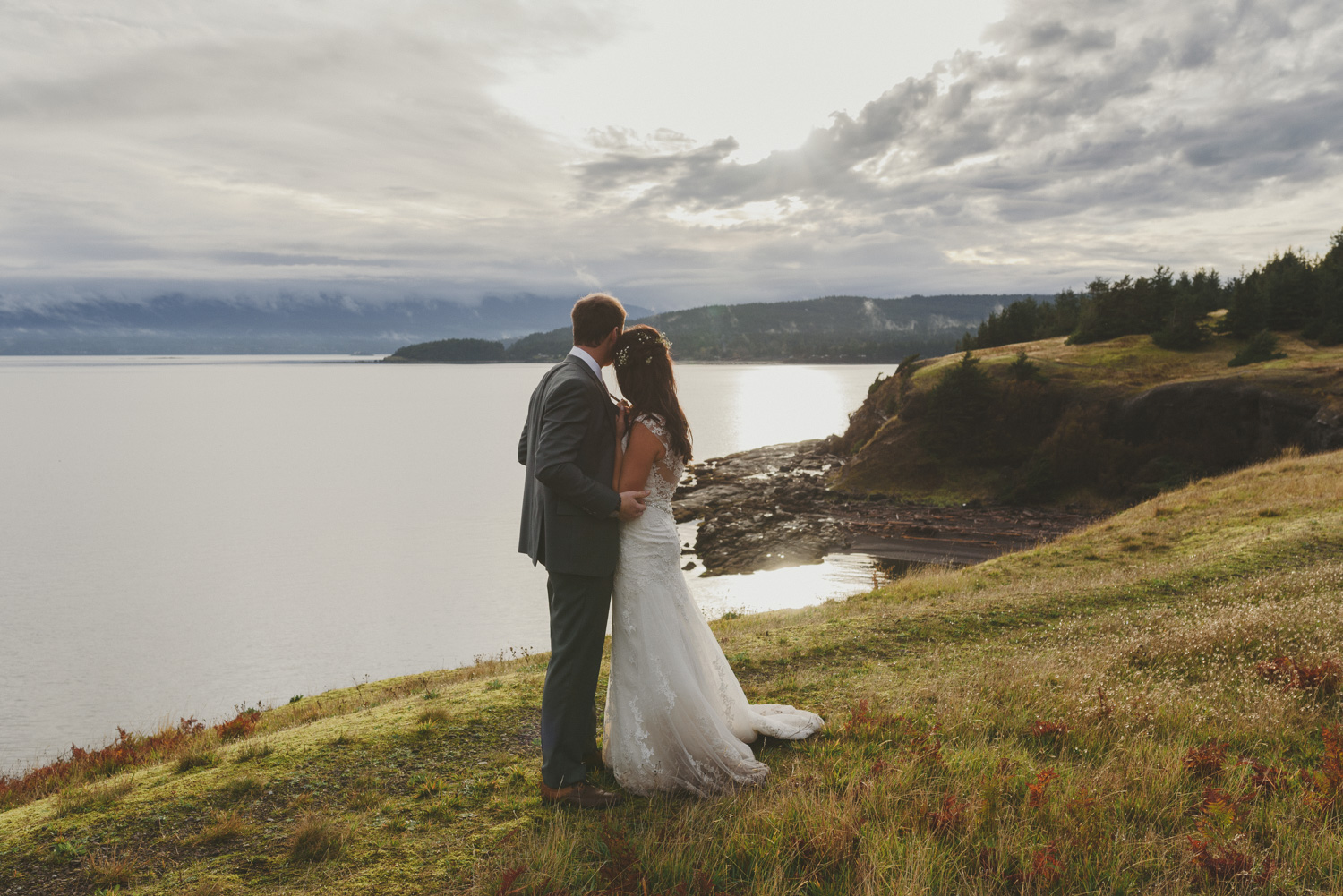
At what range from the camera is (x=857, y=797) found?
504cm

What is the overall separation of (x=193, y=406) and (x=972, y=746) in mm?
198508

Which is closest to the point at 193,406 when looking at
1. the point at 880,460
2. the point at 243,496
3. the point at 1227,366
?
the point at 243,496

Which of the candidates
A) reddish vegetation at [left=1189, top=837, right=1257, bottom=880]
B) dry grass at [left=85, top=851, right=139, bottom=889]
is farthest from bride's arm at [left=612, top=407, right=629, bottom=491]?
reddish vegetation at [left=1189, top=837, right=1257, bottom=880]

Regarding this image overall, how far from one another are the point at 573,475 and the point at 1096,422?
50.7m

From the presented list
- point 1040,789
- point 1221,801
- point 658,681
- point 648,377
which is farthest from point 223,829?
point 1221,801

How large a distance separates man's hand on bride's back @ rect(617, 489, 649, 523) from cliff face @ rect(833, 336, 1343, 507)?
46228 millimetres

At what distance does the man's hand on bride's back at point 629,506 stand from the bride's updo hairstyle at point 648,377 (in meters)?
0.53

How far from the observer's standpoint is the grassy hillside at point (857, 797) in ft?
14.0

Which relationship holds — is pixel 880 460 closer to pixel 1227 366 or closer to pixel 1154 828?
pixel 1227 366

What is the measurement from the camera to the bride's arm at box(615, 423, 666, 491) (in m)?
5.20

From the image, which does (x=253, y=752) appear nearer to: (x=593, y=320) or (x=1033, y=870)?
(x=593, y=320)

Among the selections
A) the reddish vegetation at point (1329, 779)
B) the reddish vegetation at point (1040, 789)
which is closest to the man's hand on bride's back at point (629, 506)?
the reddish vegetation at point (1040, 789)

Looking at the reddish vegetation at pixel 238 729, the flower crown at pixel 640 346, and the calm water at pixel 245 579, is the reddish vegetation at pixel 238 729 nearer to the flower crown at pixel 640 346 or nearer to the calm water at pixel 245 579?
the flower crown at pixel 640 346

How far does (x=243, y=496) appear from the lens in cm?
6044
